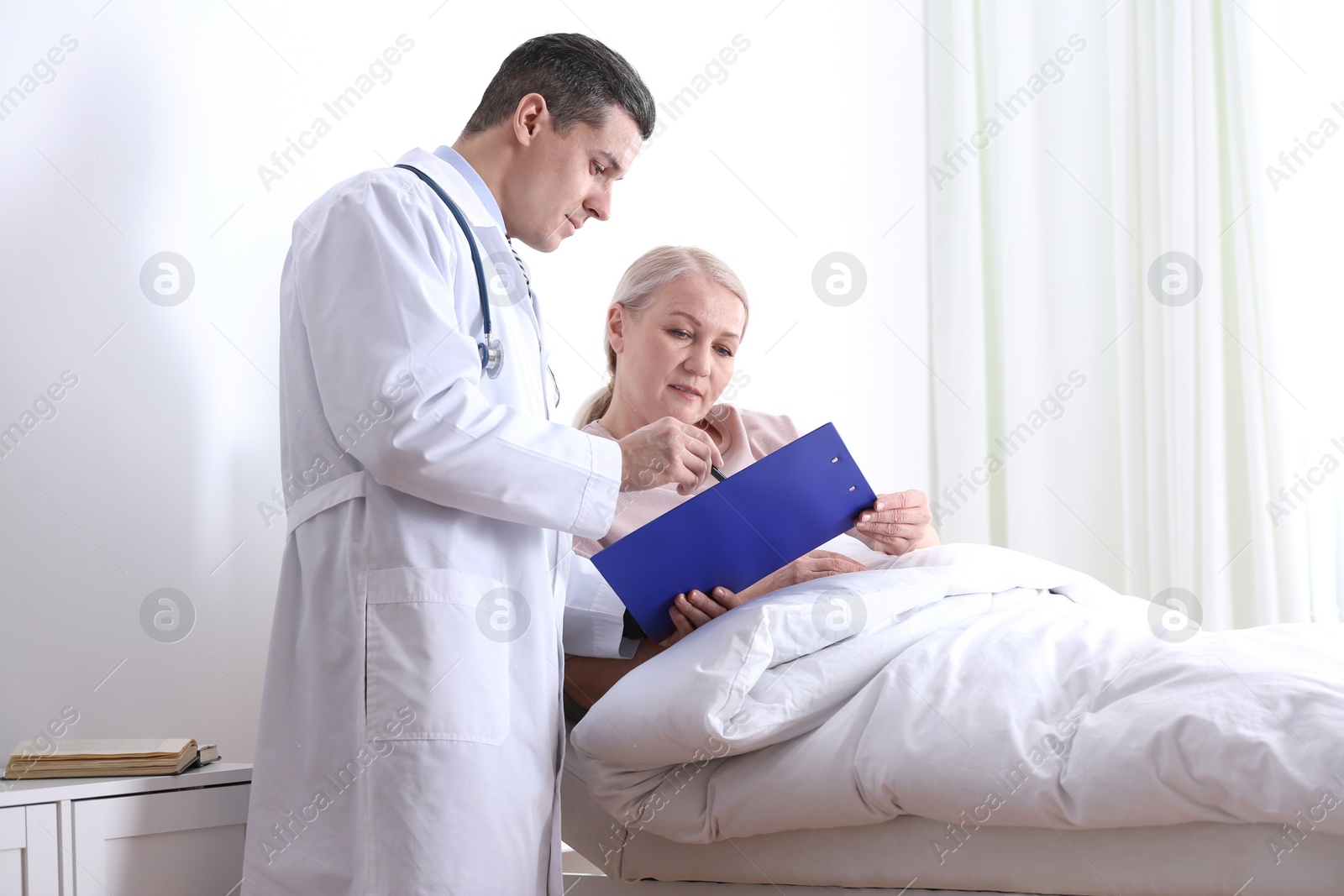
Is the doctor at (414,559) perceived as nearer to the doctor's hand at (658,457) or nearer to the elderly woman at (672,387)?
the doctor's hand at (658,457)

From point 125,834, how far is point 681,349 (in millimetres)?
1150

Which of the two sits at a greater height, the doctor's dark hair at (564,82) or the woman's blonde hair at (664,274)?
the doctor's dark hair at (564,82)

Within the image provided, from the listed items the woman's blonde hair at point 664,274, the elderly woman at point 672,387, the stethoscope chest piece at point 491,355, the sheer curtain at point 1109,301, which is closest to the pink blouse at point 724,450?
the elderly woman at point 672,387

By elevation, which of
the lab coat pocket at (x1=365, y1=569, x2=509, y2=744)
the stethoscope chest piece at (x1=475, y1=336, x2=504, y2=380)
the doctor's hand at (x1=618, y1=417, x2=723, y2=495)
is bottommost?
the lab coat pocket at (x1=365, y1=569, x2=509, y2=744)

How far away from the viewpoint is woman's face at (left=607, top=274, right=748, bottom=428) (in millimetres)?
1958

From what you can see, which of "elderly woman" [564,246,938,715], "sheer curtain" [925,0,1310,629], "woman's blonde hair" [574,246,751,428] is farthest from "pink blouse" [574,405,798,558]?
"sheer curtain" [925,0,1310,629]

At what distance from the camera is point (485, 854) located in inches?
46.2

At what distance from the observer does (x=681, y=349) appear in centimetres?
196

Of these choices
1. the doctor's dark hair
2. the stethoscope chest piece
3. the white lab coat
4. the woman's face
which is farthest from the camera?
the woman's face

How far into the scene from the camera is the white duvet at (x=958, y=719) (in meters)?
1.05

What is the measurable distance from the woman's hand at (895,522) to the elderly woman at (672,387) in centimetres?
3

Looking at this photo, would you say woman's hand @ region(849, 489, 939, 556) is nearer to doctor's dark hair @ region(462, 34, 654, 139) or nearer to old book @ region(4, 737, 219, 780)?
doctor's dark hair @ region(462, 34, 654, 139)

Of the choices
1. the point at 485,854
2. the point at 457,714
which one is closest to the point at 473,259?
the point at 457,714

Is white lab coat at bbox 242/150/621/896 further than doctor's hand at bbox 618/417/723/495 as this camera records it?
No
